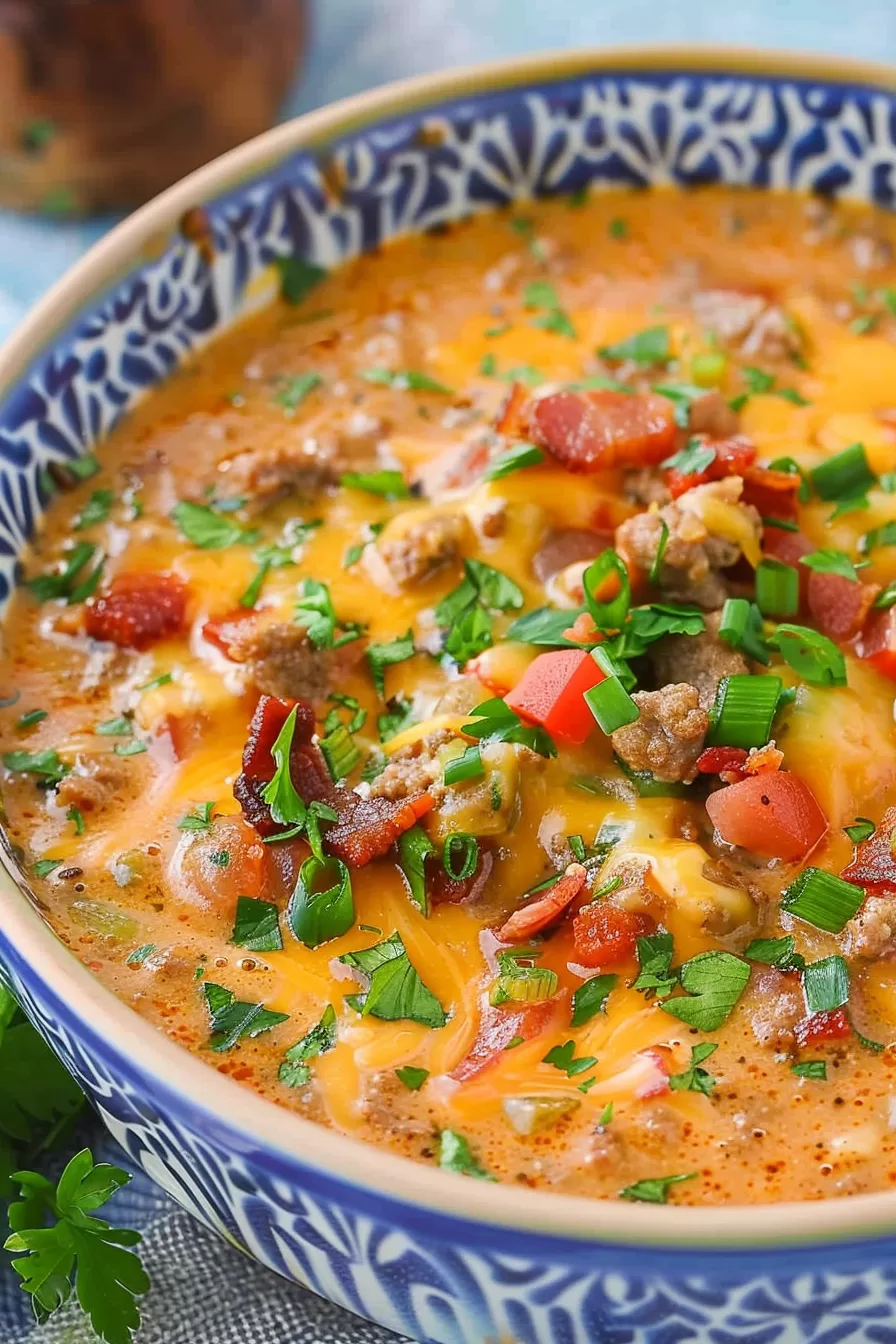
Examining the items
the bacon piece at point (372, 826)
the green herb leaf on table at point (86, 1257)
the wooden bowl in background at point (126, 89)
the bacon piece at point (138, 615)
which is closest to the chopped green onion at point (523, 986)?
the bacon piece at point (372, 826)

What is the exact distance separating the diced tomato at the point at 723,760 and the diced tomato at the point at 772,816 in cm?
5

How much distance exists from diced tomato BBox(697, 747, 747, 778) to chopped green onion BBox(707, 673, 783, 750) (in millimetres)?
28

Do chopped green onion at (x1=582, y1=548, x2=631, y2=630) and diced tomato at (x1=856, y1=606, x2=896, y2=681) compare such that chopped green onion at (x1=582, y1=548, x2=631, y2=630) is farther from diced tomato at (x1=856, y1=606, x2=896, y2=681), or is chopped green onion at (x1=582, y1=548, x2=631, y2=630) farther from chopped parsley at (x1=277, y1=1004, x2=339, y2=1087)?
chopped parsley at (x1=277, y1=1004, x2=339, y2=1087)

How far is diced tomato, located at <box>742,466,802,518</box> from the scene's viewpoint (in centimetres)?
404

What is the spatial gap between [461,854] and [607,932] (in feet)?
1.24

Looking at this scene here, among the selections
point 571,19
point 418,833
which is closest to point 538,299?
point 418,833

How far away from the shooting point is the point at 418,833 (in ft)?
11.6

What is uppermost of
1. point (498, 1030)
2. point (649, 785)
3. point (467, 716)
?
point (467, 716)

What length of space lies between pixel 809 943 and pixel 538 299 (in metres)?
2.46

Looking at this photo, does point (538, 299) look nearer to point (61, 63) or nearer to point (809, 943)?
point (61, 63)

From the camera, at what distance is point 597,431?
4.16 m

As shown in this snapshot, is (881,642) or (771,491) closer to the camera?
(881,642)

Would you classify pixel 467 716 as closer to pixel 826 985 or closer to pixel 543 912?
pixel 543 912

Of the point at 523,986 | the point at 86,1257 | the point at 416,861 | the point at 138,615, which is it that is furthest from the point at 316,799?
the point at 86,1257
